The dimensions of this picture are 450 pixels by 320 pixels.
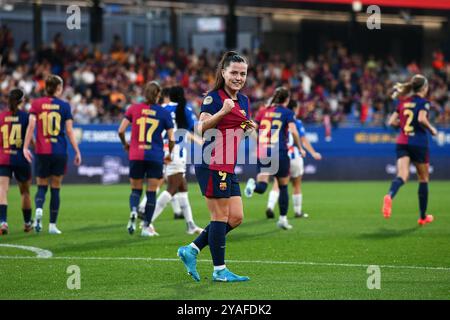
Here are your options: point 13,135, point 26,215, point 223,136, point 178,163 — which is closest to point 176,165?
point 178,163

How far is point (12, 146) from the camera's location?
14.4 m

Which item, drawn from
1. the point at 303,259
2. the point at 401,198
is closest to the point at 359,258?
the point at 303,259

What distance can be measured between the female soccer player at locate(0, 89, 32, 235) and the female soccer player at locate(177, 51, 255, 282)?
5.81m

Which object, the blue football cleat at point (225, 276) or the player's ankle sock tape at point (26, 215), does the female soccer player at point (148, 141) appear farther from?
the blue football cleat at point (225, 276)

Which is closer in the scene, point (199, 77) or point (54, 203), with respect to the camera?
point (54, 203)

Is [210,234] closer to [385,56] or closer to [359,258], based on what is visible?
[359,258]

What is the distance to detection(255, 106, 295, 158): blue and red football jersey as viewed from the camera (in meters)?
15.2

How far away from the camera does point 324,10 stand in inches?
1591

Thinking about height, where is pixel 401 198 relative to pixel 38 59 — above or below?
below

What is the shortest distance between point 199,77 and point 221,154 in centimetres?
Answer: 2429

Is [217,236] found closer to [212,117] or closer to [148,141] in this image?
[212,117]

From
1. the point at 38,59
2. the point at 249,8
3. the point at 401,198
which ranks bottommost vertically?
the point at 401,198
